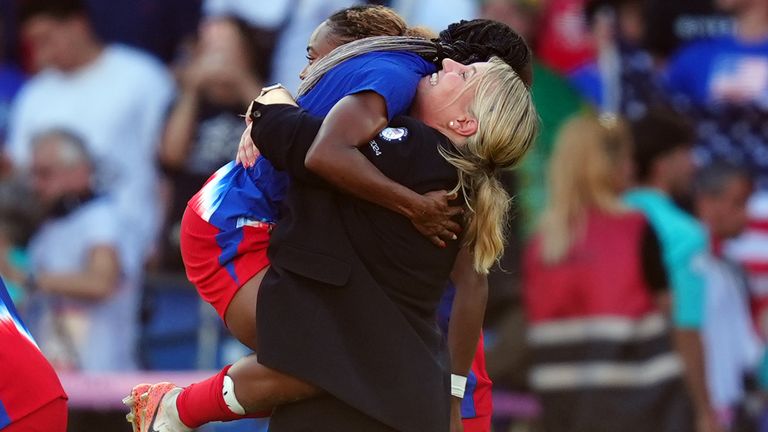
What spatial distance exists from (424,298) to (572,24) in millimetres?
5229

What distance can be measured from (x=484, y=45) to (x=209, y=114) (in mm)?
4548

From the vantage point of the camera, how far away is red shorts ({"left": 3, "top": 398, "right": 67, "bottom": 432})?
393 centimetres

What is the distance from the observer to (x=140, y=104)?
8.90 metres

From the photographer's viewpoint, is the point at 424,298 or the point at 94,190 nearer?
the point at 424,298

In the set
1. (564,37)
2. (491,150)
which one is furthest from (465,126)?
(564,37)

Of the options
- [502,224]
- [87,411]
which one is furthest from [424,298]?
[87,411]

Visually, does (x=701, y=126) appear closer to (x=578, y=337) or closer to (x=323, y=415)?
(x=578, y=337)

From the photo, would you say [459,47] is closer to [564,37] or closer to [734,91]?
[734,91]

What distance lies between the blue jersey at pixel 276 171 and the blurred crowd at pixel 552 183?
3.74m

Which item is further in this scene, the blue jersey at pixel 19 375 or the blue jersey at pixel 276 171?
the blue jersey at pixel 276 171

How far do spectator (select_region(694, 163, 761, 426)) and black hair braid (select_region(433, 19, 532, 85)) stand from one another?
Answer: 420 cm

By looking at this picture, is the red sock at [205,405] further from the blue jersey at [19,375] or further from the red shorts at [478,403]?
the red shorts at [478,403]

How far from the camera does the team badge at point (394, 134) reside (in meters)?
4.05

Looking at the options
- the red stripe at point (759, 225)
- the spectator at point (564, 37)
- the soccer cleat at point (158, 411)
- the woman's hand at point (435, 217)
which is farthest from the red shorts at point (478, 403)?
the spectator at point (564, 37)
